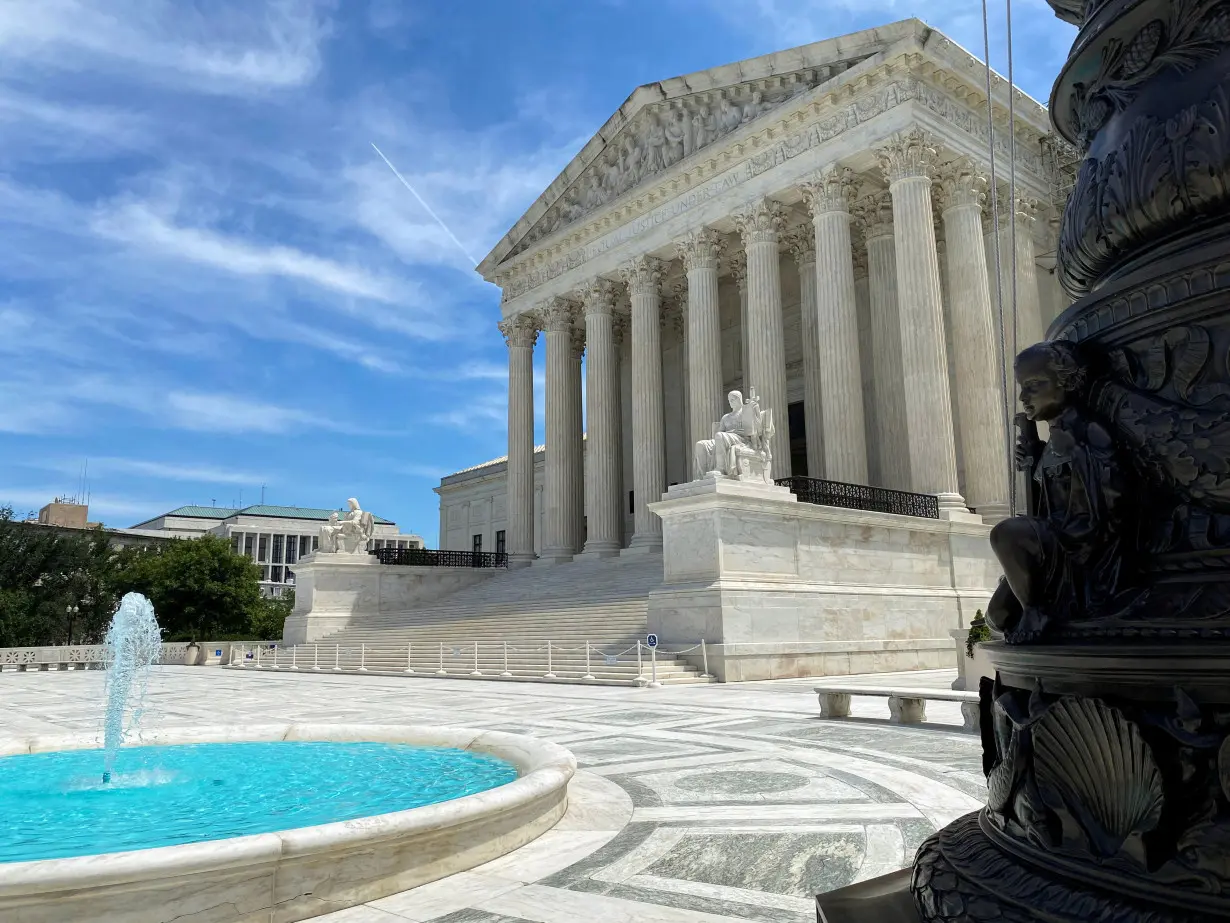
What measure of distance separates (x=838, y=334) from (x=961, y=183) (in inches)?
267

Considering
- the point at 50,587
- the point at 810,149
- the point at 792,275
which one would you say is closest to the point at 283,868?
the point at 810,149

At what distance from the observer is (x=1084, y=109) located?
125 inches

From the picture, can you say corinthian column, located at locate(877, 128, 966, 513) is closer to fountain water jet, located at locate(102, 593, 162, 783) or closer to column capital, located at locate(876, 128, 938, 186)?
column capital, located at locate(876, 128, 938, 186)

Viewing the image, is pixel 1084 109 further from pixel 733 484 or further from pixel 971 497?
pixel 971 497

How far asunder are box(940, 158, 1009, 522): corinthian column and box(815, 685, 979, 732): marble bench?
60.0ft

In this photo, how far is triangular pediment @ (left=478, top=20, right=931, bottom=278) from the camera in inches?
1234

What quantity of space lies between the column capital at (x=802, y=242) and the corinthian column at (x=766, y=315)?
300 centimetres

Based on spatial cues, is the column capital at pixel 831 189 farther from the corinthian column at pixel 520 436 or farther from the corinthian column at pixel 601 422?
the corinthian column at pixel 520 436

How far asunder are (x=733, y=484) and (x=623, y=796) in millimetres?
16306

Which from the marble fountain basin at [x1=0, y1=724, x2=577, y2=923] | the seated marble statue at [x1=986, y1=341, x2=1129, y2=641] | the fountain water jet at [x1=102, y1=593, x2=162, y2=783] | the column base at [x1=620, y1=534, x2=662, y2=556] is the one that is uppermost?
the column base at [x1=620, y1=534, x2=662, y2=556]

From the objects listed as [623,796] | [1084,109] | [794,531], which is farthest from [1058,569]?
[794,531]

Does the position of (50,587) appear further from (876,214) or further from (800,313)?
(876,214)

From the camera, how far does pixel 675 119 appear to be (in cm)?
3719

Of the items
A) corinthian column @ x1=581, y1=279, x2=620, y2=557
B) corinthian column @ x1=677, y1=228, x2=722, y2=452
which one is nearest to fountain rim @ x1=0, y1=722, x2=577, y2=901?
corinthian column @ x1=677, y1=228, x2=722, y2=452
